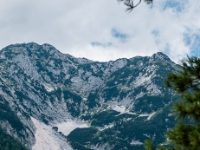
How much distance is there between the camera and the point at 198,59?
10.6 m

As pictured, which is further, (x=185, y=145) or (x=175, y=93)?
(x=175, y=93)

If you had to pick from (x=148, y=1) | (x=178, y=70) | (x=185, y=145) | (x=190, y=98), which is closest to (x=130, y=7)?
(x=148, y=1)

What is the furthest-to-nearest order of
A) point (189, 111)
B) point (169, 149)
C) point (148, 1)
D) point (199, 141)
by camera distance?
point (148, 1), point (169, 149), point (189, 111), point (199, 141)

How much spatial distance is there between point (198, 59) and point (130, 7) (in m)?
2.86

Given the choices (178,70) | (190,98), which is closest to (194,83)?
(178,70)

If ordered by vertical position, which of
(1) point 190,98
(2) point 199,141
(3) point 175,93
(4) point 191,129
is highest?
(3) point 175,93

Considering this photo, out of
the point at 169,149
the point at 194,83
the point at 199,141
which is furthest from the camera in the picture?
the point at 194,83

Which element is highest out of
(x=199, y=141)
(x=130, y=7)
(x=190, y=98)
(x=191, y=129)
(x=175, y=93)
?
(x=130, y=7)

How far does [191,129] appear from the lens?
29.6 feet

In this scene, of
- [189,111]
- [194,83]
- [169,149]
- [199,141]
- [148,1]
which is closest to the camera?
[199,141]

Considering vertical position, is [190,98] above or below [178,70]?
→ below

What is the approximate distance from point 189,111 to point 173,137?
0.92m

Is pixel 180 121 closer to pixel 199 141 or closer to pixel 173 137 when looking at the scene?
pixel 173 137

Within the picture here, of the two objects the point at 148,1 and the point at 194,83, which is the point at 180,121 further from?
the point at 148,1
